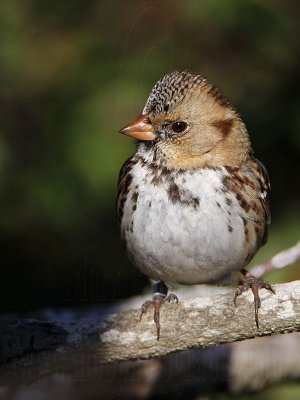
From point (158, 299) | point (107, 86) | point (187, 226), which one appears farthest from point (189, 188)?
point (107, 86)

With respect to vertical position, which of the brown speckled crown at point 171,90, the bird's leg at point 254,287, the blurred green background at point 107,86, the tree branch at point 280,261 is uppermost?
the blurred green background at point 107,86

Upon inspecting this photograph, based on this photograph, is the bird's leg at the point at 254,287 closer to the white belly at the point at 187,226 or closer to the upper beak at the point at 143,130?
the white belly at the point at 187,226

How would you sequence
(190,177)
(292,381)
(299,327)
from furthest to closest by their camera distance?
1. (292,381)
2. (190,177)
3. (299,327)

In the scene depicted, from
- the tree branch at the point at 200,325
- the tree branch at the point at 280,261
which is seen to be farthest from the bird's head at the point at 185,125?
the tree branch at the point at 200,325

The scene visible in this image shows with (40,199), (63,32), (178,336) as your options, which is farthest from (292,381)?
(63,32)

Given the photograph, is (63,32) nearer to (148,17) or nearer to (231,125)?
(148,17)

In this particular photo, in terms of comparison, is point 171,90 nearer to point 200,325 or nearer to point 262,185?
point 262,185
